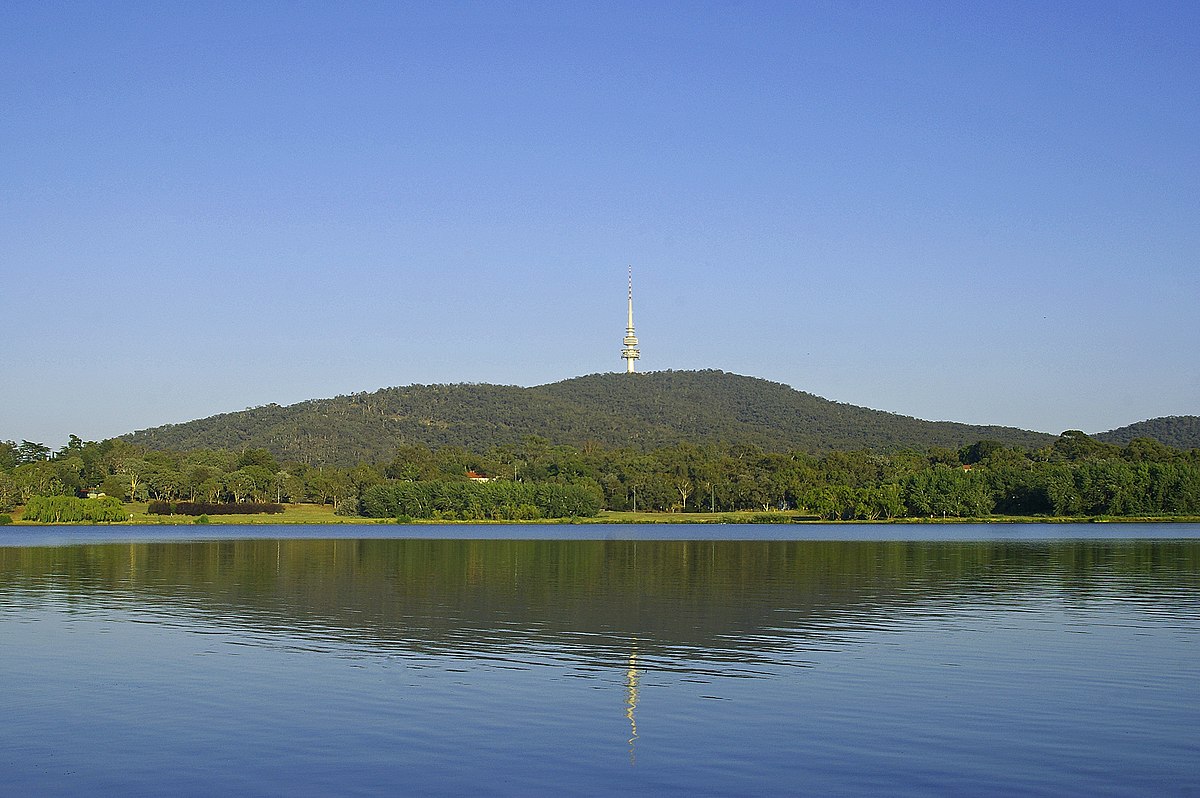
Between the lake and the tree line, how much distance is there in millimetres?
108681

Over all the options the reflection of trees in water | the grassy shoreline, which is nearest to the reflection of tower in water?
the reflection of trees in water

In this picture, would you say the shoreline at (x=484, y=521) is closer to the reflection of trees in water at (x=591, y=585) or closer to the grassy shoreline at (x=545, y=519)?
the grassy shoreline at (x=545, y=519)

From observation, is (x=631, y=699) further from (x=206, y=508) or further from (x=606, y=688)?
(x=206, y=508)

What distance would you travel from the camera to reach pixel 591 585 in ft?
160

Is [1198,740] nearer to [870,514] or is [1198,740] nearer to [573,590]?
[573,590]

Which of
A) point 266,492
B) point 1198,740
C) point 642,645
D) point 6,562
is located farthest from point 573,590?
point 266,492

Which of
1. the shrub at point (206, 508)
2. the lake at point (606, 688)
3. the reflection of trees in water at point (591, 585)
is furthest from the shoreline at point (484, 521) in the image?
the lake at point (606, 688)

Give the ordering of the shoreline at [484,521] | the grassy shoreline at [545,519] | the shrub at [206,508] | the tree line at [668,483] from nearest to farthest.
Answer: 1. the tree line at [668,483]
2. the shoreline at [484,521]
3. the grassy shoreline at [545,519]
4. the shrub at [206,508]

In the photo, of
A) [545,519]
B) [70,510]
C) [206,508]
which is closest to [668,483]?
[545,519]

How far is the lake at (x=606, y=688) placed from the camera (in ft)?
54.5

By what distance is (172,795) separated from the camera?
15.6 meters

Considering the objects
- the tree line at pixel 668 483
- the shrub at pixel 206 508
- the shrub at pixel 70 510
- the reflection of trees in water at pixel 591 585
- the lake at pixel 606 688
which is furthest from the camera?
the shrub at pixel 206 508

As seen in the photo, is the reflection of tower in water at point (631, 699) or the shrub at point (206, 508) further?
the shrub at point (206, 508)

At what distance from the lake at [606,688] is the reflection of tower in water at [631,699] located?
0.34 feet
